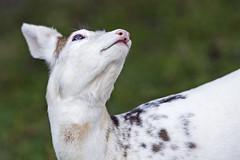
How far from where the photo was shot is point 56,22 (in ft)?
32.3

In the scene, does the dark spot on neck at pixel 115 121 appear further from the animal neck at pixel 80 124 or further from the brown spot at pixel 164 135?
the brown spot at pixel 164 135

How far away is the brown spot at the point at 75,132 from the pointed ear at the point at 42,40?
0.80 metres

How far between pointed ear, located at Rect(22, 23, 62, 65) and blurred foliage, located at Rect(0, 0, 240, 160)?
5.87 ft

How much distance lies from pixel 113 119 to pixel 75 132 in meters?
0.48

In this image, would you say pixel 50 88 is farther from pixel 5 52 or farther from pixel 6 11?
pixel 6 11

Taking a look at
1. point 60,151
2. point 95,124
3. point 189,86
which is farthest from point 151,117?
point 189,86

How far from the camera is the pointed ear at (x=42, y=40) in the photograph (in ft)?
15.6

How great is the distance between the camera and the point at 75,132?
13.6 ft

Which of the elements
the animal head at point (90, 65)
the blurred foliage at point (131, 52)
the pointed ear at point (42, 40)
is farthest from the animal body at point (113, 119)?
the blurred foliage at point (131, 52)

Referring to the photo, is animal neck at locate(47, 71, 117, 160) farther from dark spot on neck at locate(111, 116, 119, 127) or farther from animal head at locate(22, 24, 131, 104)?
dark spot on neck at locate(111, 116, 119, 127)

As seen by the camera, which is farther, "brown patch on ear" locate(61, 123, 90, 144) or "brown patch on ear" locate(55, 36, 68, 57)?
"brown patch on ear" locate(55, 36, 68, 57)

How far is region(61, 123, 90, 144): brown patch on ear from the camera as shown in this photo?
4.13 metres

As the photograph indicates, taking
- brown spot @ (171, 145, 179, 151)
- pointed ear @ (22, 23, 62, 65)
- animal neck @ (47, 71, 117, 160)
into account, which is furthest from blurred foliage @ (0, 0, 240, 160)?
brown spot @ (171, 145, 179, 151)

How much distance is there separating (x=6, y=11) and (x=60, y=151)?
6.76 metres
